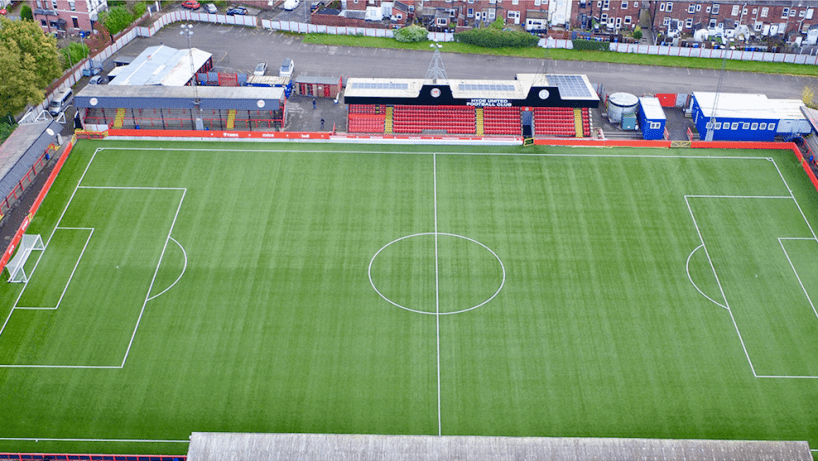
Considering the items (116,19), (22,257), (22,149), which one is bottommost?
→ (22,257)

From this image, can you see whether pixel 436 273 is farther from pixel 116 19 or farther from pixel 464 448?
pixel 116 19

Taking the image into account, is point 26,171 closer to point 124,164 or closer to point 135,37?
point 124,164

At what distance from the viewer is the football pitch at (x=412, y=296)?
57625 millimetres

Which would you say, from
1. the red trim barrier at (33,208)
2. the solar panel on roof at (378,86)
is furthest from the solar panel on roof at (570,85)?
the red trim barrier at (33,208)

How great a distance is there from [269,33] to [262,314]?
6297cm

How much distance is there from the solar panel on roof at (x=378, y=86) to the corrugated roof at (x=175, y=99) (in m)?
9.09

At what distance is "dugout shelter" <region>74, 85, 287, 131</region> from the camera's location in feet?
295

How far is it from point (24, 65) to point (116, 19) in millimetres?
23335

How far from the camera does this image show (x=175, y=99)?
295 ft

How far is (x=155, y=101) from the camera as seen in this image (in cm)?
8994

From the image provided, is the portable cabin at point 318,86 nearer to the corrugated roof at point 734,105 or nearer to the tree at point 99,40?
the tree at point 99,40

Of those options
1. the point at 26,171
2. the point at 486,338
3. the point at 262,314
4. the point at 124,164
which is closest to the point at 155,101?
the point at 124,164

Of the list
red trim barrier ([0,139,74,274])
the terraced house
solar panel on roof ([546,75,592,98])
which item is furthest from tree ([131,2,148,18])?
solar panel on roof ([546,75,592,98])

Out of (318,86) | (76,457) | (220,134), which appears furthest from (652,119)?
(76,457)
